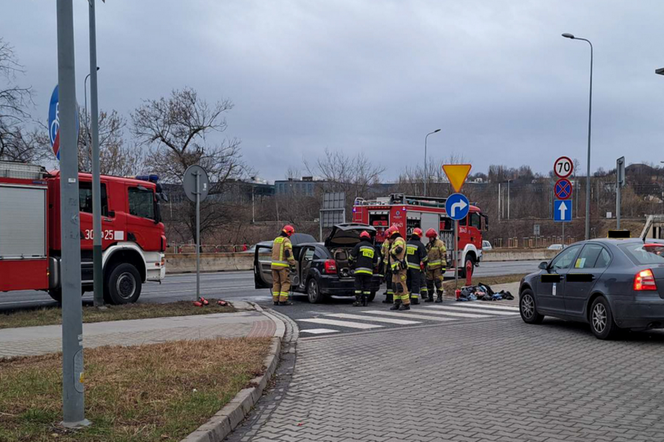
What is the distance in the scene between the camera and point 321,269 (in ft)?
53.0

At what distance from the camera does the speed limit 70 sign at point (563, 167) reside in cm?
1625

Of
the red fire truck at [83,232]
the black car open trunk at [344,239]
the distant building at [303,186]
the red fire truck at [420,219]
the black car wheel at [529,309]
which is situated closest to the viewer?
the black car wheel at [529,309]

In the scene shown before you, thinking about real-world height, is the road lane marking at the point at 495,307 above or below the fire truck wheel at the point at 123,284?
below

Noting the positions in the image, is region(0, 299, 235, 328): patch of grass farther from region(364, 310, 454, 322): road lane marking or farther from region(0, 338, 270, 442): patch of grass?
region(0, 338, 270, 442): patch of grass

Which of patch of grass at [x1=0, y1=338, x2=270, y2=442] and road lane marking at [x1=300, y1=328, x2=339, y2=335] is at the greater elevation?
patch of grass at [x1=0, y1=338, x2=270, y2=442]

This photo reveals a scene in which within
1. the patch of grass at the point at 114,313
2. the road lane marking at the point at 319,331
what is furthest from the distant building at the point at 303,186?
the road lane marking at the point at 319,331

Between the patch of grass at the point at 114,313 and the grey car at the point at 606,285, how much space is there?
6.94m

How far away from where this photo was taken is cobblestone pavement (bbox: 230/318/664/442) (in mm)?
5406

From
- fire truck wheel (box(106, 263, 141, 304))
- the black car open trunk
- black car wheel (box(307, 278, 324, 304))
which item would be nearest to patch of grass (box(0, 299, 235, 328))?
fire truck wheel (box(106, 263, 141, 304))

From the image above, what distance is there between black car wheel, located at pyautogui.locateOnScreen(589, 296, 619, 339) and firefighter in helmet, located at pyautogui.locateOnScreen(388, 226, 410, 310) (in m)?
5.27

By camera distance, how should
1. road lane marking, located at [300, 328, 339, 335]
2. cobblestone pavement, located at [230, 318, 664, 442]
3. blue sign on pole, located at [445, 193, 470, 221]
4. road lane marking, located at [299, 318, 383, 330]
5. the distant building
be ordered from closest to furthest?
1. cobblestone pavement, located at [230, 318, 664, 442]
2. road lane marking, located at [300, 328, 339, 335]
3. road lane marking, located at [299, 318, 383, 330]
4. blue sign on pole, located at [445, 193, 470, 221]
5. the distant building

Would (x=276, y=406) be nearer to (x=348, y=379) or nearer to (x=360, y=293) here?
(x=348, y=379)

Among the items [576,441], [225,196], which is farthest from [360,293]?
[225,196]

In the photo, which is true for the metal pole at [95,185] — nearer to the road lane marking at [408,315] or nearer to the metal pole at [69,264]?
the road lane marking at [408,315]
